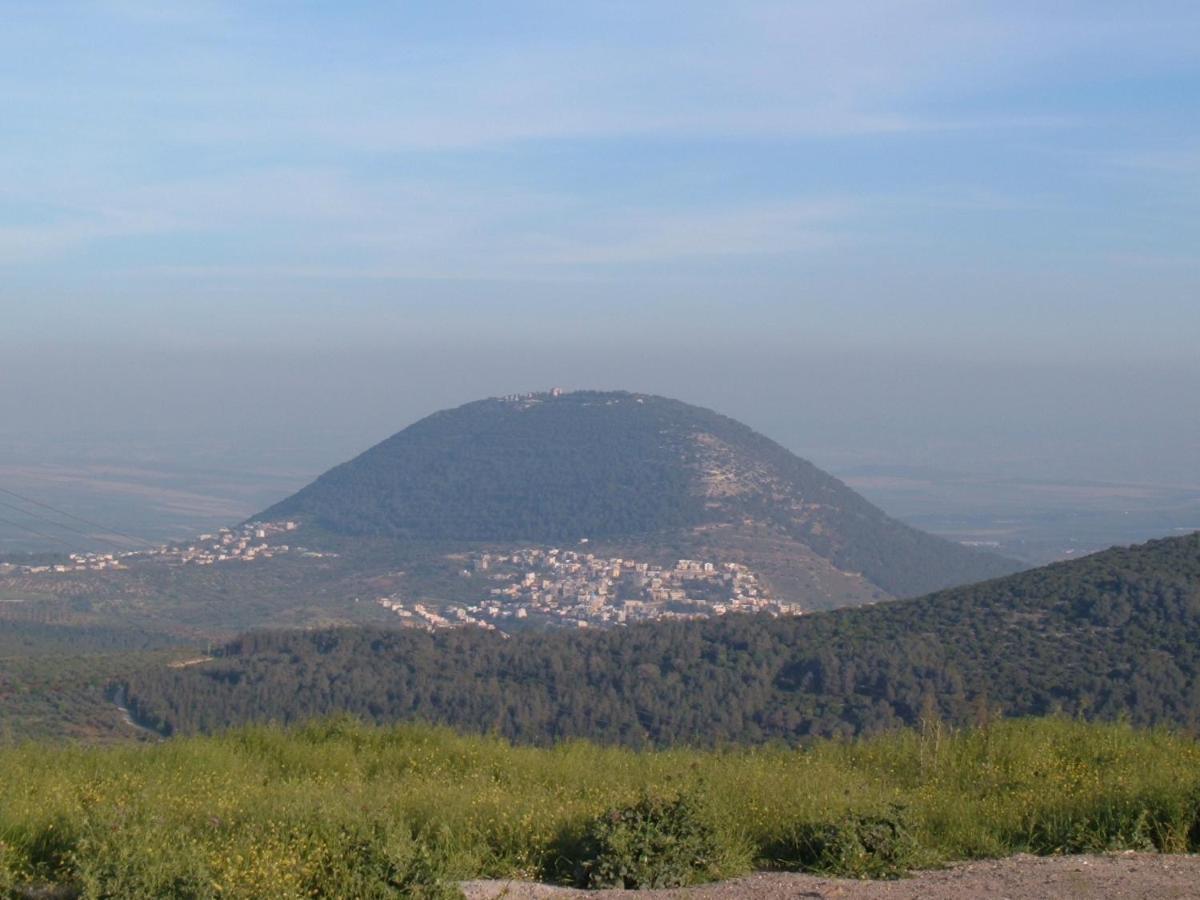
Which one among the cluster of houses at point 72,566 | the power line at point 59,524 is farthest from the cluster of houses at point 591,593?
the power line at point 59,524

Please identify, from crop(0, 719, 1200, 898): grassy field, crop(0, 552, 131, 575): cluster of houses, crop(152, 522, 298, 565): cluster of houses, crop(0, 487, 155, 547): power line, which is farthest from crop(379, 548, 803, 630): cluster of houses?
crop(0, 719, 1200, 898): grassy field

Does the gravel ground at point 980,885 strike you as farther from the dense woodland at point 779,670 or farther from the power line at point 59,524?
the power line at point 59,524

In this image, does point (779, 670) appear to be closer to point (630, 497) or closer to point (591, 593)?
point (591, 593)

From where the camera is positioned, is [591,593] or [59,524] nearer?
[591,593]

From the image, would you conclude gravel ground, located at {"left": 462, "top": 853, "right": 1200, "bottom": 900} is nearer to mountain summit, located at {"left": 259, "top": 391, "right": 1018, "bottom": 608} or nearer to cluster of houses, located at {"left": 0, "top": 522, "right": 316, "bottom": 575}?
mountain summit, located at {"left": 259, "top": 391, "right": 1018, "bottom": 608}

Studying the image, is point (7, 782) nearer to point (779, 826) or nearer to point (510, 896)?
point (510, 896)

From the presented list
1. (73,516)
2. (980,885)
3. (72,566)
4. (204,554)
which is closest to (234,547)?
(204,554)

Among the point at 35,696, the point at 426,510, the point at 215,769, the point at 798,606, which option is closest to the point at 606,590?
the point at 798,606
